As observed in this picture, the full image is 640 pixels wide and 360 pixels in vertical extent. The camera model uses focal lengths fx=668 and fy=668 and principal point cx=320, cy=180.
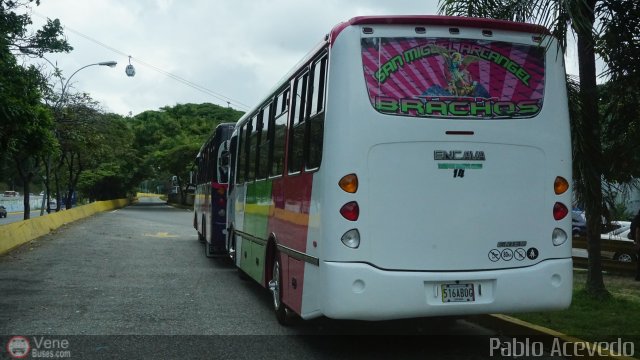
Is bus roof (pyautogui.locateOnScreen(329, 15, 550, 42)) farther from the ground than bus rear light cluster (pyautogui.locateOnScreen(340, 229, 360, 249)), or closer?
farther from the ground

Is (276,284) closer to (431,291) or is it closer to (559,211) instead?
(431,291)

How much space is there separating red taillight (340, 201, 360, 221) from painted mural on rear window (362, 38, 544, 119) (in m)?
0.83

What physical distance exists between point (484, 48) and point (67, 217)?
25969 millimetres

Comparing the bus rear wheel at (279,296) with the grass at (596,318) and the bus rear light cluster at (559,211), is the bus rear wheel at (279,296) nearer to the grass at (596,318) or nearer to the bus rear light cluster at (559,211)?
the grass at (596,318)

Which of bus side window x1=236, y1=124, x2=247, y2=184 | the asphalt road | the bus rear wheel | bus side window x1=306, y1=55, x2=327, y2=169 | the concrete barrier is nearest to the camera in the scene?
bus side window x1=306, y1=55, x2=327, y2=169

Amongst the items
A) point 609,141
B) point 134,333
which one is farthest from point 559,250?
point 134,333

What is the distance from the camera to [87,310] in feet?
26.8

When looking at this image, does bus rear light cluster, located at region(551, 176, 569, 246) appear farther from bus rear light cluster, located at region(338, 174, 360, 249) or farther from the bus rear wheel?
the bus rear wheel

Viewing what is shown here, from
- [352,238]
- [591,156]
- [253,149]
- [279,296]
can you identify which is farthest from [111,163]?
[352,238]

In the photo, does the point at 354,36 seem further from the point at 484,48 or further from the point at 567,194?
the point at 567,194

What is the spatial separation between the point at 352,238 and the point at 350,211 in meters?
0.22

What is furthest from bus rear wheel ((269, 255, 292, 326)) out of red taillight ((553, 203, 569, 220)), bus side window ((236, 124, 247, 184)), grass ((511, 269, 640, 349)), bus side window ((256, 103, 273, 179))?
red taillight ((553, 203, 569, 220))

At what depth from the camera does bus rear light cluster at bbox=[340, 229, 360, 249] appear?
5.39 meters

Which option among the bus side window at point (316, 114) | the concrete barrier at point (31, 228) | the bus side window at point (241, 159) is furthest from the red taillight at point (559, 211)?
the concrete barrier at point (31, 228)
